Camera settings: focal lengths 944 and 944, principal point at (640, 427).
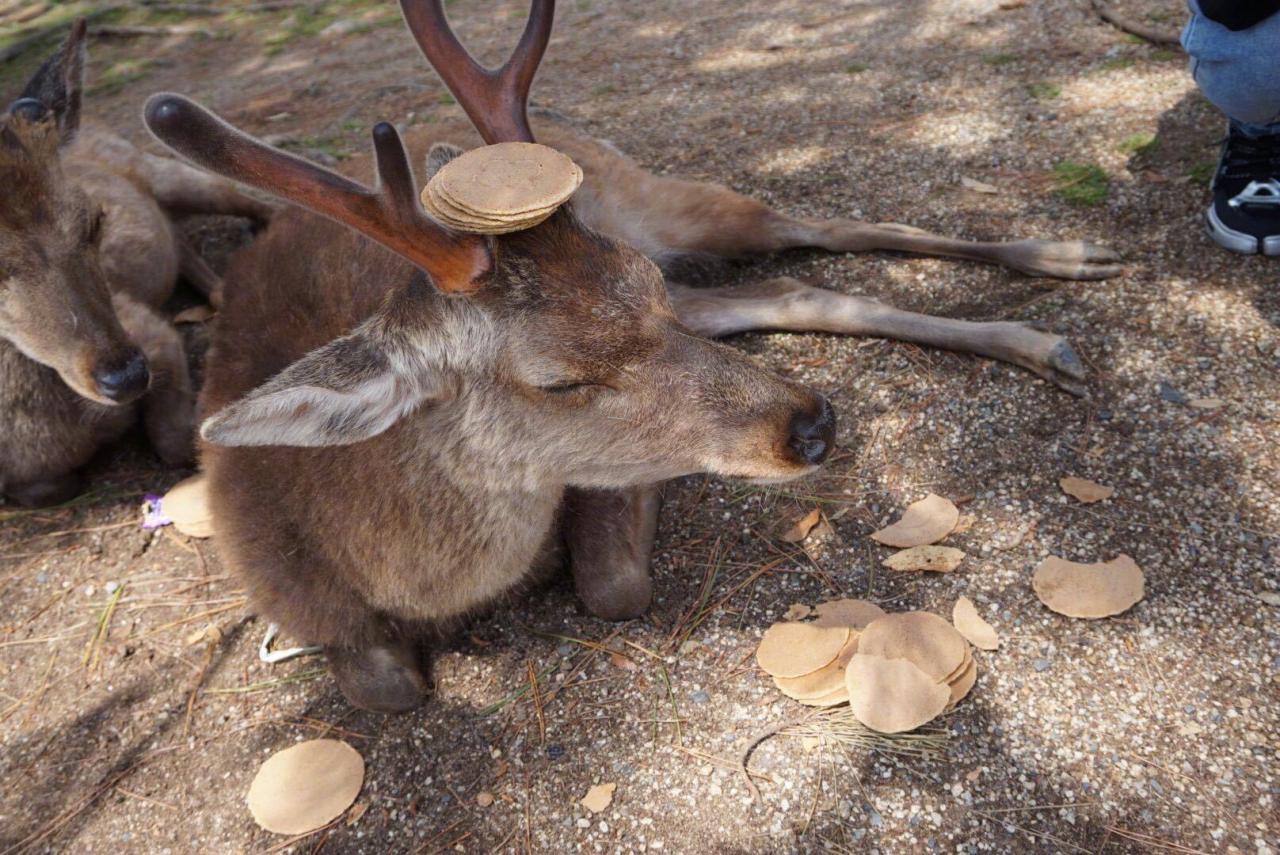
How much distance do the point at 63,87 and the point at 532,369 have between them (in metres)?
2.96

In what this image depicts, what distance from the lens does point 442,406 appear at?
251 centimetres

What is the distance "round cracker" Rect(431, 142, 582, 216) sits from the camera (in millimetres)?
2070

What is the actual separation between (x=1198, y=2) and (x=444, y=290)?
3.02 m

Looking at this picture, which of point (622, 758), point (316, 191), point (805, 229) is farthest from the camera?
point (805, 229)

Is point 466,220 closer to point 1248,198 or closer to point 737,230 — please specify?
point 737,230

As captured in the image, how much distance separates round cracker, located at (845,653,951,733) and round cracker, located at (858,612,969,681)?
3 cm

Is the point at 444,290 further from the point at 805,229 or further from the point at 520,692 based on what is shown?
the point at 805,229

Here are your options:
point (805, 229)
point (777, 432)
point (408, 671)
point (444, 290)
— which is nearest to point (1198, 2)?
point (805, 229)

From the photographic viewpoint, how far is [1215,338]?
3.32 metres

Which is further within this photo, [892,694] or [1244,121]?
[1244,121]

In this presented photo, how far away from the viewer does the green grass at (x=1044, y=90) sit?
488 cm

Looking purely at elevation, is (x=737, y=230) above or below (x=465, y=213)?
below

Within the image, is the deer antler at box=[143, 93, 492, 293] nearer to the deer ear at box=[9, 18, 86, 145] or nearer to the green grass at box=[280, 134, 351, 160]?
the deer ear at box=[9, 18, 86, 145]

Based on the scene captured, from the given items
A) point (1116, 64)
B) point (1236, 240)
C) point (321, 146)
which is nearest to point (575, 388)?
point (1236, 240)
